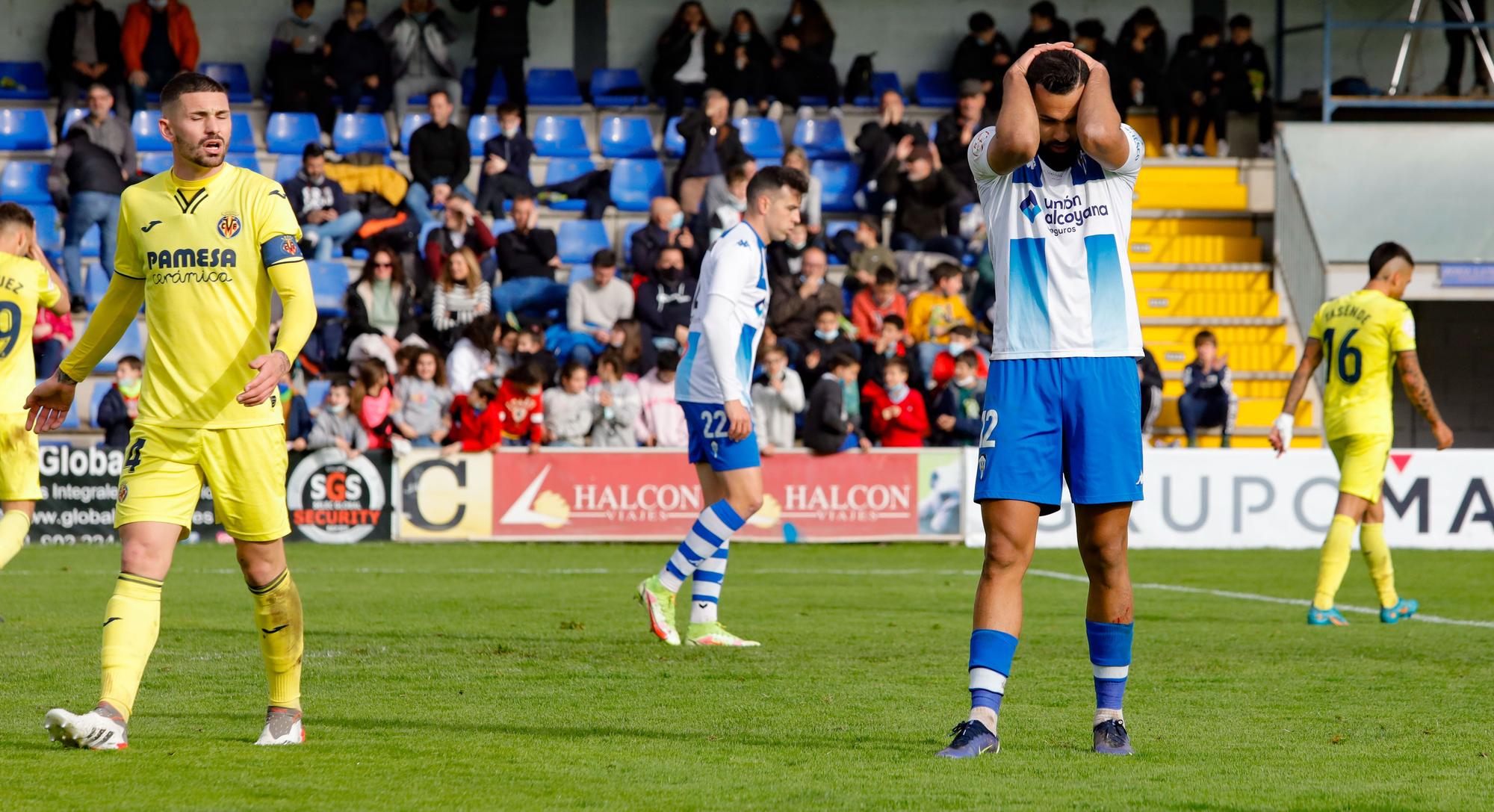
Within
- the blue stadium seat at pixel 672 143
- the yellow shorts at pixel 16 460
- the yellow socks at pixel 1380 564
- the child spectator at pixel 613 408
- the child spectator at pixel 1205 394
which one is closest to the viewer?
the yellow shorts at pixel 16 460

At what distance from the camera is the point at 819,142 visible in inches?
941

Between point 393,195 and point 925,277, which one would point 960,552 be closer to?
point 925,277

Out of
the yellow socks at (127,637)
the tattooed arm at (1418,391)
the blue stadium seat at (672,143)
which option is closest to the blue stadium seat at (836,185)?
the blue stadium seat at (672,143)

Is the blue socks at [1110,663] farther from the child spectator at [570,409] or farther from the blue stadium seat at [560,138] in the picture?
the blue stadium seat at [560,138]

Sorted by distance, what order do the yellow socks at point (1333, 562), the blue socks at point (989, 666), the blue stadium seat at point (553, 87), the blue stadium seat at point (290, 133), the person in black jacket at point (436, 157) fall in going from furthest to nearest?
1. the blue stadium seat at point (553, 87)
2. the blue stadium seat at point (290, 133)
3. the person in black jacket at point (436, 157)
4. the yellow socks at point (1333, 562)
5. the blue socks at point (989, 666)

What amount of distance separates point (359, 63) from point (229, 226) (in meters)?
18.4

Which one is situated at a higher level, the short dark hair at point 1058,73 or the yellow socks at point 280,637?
the short dark hair at point 1058,73

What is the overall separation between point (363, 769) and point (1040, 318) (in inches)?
97.4

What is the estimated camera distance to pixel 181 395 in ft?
18.6

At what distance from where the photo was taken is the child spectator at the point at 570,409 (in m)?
17.9

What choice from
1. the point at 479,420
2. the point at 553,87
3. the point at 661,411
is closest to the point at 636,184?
the point at 553,87

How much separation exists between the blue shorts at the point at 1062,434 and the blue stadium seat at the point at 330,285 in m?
15.5

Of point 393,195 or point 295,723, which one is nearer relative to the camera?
point 295,723

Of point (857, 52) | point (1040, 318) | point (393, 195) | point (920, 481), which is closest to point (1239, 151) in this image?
point (857, 52)
